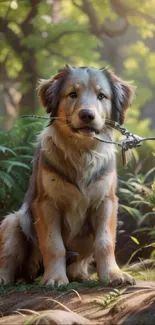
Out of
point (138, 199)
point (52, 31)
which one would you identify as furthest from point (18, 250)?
point (52, 31)

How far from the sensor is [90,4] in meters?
10.4

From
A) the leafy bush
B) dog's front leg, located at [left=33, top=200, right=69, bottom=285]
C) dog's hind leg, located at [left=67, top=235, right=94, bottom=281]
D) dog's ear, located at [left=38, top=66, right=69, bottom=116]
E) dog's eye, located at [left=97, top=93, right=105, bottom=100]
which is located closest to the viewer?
dog's front leg, located at [left=33, top=200, right=69, bottom=285]

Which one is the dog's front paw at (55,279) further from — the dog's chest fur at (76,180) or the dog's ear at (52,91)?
the dog's ear at (52,91)

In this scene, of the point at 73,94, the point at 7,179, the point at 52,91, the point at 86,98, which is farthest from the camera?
the point at 7,179

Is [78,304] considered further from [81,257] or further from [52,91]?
[52,91]

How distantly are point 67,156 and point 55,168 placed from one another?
15 centimetres

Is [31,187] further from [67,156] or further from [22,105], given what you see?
[22,105]

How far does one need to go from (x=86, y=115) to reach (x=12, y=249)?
153 cm

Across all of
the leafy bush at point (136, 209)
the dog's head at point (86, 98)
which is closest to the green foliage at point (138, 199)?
the leafy bush at point (136, 209)

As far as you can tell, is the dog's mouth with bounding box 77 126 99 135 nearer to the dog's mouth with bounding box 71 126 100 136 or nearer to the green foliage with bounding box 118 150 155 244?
the dog's mouth with bounding box 71 126 100 136

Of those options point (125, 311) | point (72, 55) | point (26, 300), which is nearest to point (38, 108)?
point (72, 55)

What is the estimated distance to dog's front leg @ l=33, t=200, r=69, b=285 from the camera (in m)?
4.54

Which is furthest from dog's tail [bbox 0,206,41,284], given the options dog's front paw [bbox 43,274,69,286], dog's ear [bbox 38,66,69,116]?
dog's ear [bbox 38,66,69,116]

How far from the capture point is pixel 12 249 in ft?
16.6
